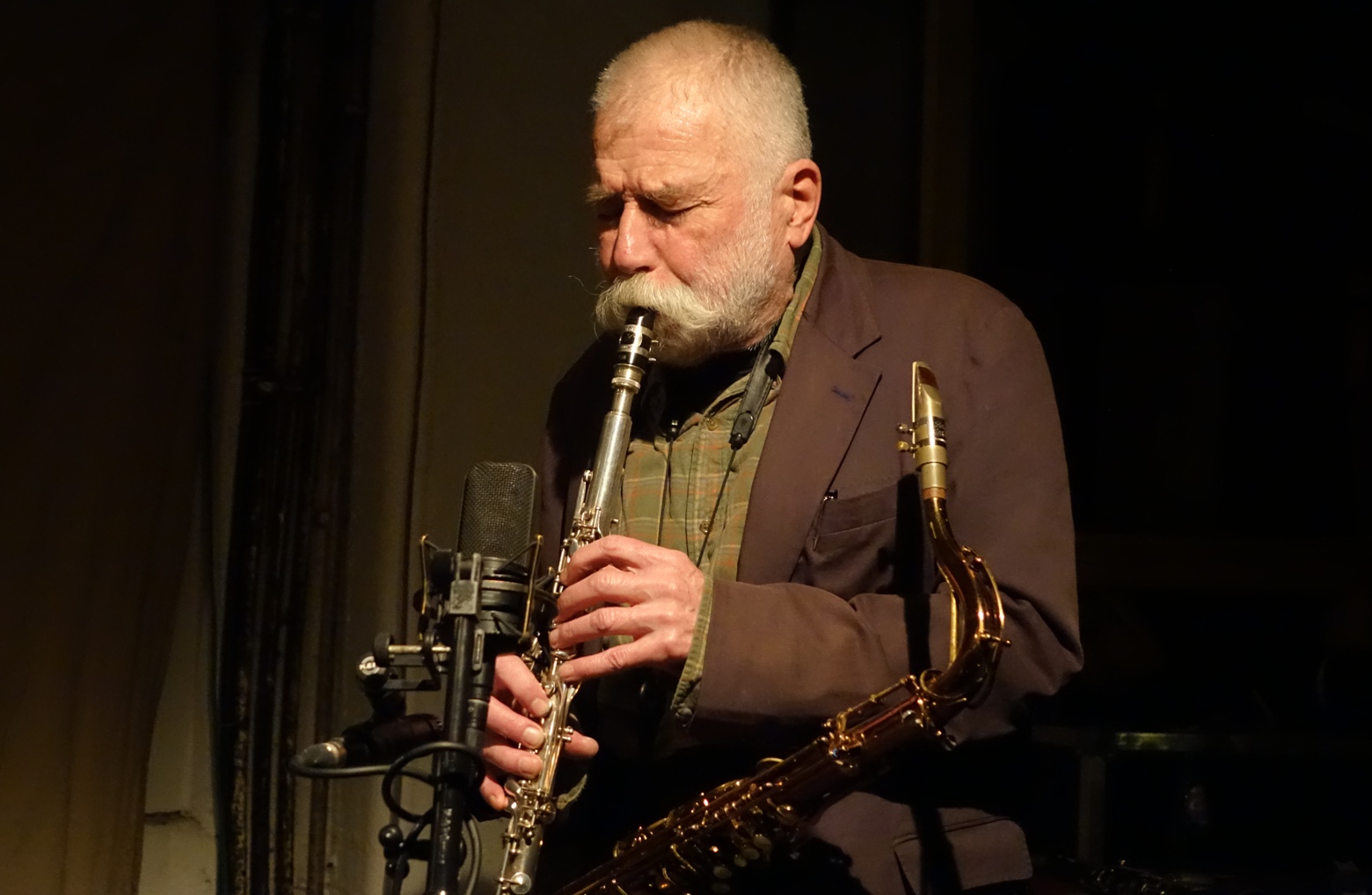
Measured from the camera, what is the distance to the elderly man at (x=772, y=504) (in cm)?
152

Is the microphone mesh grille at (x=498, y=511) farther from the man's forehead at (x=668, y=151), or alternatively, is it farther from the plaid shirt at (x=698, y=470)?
the man's forehead at (x=668, y=151)

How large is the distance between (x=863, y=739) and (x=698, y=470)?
20.1 inches

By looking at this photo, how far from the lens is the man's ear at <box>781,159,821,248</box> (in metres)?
1.86

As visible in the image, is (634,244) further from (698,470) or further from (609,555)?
(609,555)

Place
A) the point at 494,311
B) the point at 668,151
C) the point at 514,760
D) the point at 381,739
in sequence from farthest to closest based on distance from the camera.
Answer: the point at 494,311 → the point at 668,151 → the point at 514,760 → the point at 381,739

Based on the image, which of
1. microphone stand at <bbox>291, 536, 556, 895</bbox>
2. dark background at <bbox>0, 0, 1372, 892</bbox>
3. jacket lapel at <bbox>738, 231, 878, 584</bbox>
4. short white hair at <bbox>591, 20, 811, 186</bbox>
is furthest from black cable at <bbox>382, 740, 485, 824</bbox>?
dark background at <bbox>0, 0, 1372, 892</bbox>

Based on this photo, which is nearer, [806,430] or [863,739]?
[863,739]

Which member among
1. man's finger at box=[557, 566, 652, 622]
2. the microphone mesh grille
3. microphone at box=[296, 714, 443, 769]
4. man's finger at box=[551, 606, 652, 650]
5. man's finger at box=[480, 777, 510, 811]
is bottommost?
man's finger at box=[480, 777, 510, 811]

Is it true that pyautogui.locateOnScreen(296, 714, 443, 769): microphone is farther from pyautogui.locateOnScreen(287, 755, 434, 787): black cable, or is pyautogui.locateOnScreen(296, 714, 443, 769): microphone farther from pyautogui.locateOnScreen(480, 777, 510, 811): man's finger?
pyautogui.locateOnScreen(480, 777, 510, 811): man's finger

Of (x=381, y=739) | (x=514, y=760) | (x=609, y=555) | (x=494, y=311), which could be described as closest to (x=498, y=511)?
(x=609, y=555)

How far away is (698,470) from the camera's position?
1.86 m

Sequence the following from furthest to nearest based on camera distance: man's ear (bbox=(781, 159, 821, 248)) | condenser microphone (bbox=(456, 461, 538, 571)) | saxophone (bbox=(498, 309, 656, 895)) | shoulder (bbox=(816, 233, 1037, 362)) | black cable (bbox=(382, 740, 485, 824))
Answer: man's ear (bbox=(781, 159, 821, 248))
shoulder (bbox=(816, 233, 1037, 362))
saxophone (bbox=(498, 309, 656, 895))
condenser microphone (bbox=(456, 461, 538, 571))
black cable (bbox=(382, 740, 485, 824))

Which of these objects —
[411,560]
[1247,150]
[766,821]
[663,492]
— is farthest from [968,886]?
[1247,150]

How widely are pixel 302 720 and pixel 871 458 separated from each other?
1411 millimetres
